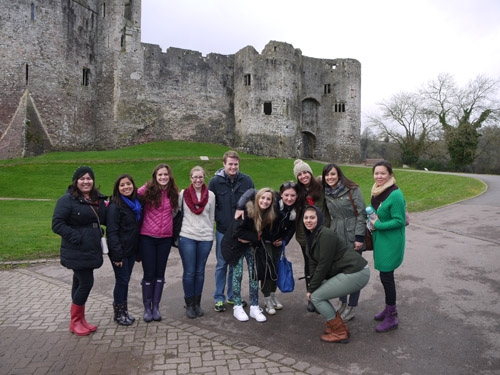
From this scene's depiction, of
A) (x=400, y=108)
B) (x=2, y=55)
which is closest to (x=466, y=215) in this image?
(x=2, y=55)

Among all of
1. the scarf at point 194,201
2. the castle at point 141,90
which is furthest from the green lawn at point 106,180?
the scarf at point 194,201

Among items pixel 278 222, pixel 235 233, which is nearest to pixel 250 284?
pixel 235 233

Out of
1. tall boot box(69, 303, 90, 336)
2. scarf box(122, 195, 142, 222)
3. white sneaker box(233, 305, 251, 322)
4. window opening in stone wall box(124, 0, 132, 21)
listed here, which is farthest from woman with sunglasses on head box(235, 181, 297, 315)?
window opening in stone wall box(124, 0, 132, 21)

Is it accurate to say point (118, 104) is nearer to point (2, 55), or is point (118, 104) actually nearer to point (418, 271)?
point (2, 55)

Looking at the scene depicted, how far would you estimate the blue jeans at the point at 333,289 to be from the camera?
183 inches

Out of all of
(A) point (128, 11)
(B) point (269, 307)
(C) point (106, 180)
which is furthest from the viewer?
(A) point (128, 11)

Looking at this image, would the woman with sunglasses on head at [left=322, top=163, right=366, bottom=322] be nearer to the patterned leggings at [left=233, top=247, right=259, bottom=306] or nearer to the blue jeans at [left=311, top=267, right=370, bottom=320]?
the blue jeans at [left=311, top=267, right=370, bottom=320]

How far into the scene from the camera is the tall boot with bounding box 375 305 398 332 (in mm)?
4906

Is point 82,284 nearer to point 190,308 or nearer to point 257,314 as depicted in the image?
point 190,308

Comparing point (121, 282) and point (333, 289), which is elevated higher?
point (333, 289)

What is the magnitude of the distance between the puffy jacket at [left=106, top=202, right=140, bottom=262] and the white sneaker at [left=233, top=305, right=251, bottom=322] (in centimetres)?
163

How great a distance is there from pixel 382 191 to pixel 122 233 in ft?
11.5

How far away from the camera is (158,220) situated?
538 centimetres

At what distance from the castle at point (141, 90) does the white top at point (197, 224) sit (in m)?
26.2
